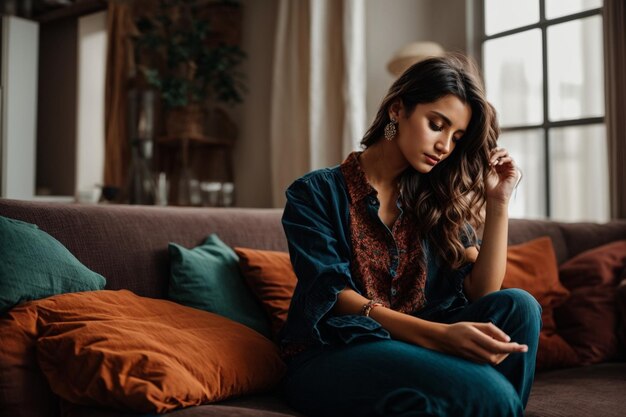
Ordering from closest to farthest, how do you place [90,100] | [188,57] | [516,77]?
1. [516,77]
2. [188,57]
3. [90,100]

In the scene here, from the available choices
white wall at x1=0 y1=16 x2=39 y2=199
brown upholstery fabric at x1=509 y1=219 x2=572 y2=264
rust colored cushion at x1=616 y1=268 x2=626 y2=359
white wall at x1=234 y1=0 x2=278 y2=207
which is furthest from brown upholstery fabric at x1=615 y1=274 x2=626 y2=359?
white wall at x1=0 y1=16 x2=39 y2=199

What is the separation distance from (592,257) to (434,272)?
1019 mm

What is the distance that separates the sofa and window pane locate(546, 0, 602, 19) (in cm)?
183

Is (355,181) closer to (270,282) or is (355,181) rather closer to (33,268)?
(270,282)

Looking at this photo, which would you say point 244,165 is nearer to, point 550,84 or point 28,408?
point 550,84

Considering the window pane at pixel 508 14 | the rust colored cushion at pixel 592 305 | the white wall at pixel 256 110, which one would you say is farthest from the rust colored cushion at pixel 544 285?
the white wall at pixel 256 110

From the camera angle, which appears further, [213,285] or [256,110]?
[256,110]

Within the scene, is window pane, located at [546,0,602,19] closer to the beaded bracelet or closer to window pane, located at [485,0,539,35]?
window pane, located at [485,0,539,35]

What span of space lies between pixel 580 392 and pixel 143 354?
1.11m

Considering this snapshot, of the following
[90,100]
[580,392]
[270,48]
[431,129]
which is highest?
[270,48]

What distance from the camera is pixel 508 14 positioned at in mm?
3740

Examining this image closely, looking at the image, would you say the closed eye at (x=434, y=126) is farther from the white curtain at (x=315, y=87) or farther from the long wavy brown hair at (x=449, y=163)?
the white curtain at (x=315, y=87)

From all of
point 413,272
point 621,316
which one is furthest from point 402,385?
point 621,316

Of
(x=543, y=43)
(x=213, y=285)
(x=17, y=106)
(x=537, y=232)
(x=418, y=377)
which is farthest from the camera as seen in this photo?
(x=17, y=106)
